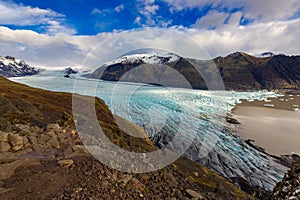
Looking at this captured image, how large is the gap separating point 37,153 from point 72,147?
1721 millimetres

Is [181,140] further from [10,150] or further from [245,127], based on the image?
[10,150]

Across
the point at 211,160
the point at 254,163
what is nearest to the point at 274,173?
the point at 254,163

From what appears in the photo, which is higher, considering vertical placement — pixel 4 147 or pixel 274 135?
pixel 4 147

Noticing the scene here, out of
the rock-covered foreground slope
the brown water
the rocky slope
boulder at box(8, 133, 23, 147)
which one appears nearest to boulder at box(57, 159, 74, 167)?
the rock-covered foreground slope

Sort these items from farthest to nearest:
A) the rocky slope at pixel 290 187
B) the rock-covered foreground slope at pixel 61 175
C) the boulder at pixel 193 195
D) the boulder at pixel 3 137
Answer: the boulder at pixel 193 195
the boulder at pixel 3 137
the rock-covered foreground slope at pixel 61 175
the rocky slope at pixel 290 187

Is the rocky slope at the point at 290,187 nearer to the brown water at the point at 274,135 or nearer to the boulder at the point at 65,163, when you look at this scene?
the boulder at the point at 65,163

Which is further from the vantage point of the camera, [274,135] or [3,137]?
[274,135]

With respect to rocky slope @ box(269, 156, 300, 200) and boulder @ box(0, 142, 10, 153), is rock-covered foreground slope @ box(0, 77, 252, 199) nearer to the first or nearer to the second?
boulder @ box(0, 142, 10, 153)

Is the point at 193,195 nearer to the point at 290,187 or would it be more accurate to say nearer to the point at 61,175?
the point at 290,187

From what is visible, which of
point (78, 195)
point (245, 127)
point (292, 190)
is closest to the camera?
point (292, 190)

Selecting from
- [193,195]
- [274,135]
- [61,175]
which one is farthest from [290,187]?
[274,135]

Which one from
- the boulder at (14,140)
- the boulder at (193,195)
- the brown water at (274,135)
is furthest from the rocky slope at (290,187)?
the brown water at (274,135)

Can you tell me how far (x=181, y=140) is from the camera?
1235 inches

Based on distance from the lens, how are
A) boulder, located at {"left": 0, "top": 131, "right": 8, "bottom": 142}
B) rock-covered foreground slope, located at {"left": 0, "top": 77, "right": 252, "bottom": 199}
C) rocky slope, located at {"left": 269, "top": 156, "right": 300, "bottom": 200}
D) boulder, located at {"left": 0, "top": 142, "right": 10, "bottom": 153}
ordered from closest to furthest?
rocky slope, located at {"left": 269, "top": 156, "right": 300, "bottom": 200}
rock-covered foreground slope, located at {"left": 0, "top": 77, "right": 252, "bottom": 199}
boulder, located at {"left": 0, "top": 142, "right": 10, "bottom": 153}
boulder, located at {"left": 0, "top": 131, "right": 8, "bottom": 142}
